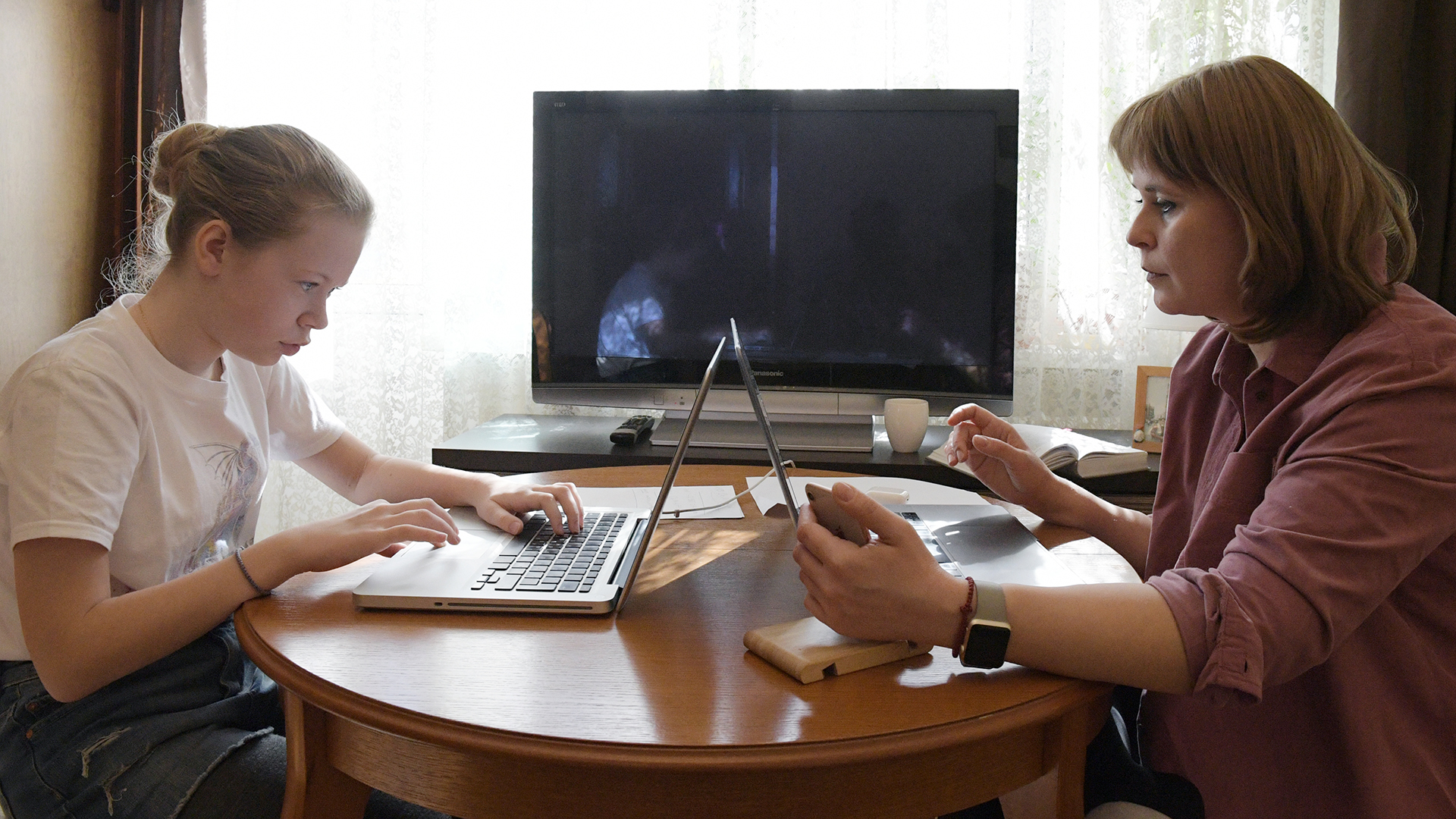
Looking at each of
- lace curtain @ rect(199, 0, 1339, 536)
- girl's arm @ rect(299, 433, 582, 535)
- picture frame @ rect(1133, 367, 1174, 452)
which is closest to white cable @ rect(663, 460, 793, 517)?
girl's arm @ rect(299, 433, 582, 535)

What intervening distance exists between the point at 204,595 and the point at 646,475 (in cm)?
78

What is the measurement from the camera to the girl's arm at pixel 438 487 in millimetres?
1242

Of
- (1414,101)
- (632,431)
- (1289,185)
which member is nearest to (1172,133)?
(1289,185)

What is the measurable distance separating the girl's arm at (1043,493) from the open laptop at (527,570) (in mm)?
448

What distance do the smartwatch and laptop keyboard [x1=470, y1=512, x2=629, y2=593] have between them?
0.38 meters

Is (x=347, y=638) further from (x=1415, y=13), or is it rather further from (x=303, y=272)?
(x=1415, y=13)

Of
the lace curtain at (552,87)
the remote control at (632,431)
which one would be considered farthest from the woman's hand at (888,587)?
the lace curtain at (552,87)

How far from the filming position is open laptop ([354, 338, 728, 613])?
948mm

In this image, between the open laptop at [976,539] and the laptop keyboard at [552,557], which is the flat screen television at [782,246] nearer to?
the open laptop at [976,539]

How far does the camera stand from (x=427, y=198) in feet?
8.49

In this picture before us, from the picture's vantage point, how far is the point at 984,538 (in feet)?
4.01

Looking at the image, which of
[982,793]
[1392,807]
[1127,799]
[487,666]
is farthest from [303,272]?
[1392,807]

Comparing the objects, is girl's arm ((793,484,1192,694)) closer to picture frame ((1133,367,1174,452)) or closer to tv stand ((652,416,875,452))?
tv stand ((652,416,875,452))

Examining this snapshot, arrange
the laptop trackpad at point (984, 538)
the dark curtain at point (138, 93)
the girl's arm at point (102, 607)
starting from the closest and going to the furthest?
the girl's arm at point (102, 607), the laptop trackpad at point (984, 538), the dark curtain at point (138, 93)
